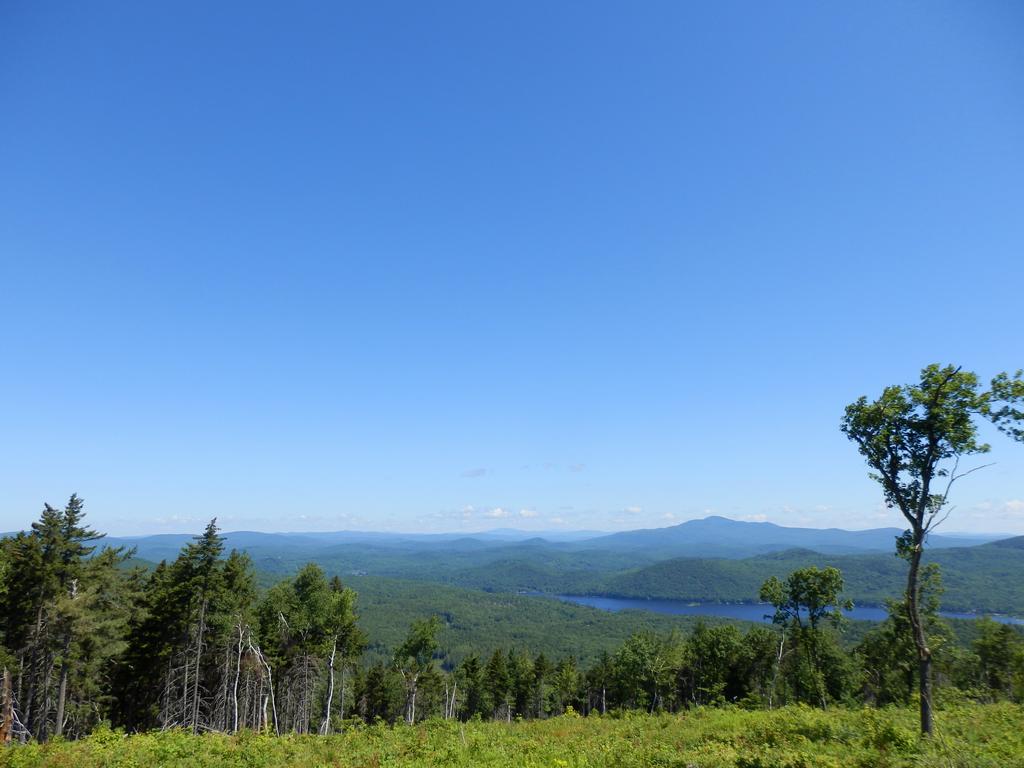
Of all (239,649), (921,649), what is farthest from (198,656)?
(921,649)

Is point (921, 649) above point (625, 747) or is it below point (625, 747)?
above

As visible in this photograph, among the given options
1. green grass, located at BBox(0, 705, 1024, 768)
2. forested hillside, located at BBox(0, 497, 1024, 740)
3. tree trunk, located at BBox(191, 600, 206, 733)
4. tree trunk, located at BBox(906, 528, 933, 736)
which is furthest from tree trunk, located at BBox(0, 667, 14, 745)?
tree trunk, located at BBox(906, 528, 933, 736)

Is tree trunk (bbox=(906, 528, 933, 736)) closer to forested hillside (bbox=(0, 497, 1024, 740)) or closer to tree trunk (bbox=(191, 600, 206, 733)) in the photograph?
forested hillside (bbox=(0, 497, 1024, 740))

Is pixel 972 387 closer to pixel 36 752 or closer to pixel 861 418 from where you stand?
pixel 861 418

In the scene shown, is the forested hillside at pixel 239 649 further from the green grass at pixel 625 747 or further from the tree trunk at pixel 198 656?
the green grass at pixel 625 747

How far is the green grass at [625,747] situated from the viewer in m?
11.7

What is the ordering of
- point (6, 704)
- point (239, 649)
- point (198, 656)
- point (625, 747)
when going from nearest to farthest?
point (625, 747)
point (6, 704)
point (198, 656)
point (239, 649)

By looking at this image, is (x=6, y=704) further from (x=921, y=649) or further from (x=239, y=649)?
(x=921, y=649)

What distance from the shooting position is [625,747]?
1530 cm

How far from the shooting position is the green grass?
11.7m

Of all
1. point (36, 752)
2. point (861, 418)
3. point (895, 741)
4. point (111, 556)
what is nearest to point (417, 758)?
point (36, 752)

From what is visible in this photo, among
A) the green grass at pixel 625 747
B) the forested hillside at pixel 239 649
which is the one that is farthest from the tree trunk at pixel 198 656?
the green grass at pixel 625 747

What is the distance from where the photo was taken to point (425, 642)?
4009 centimetres

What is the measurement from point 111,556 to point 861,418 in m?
37.8
